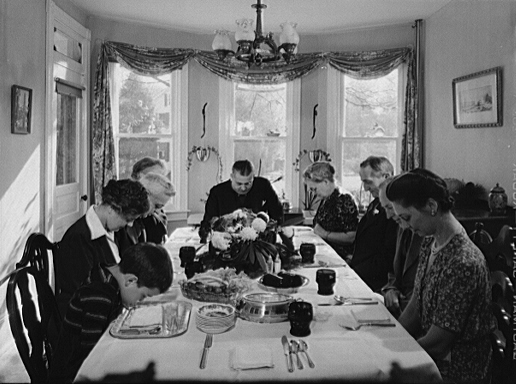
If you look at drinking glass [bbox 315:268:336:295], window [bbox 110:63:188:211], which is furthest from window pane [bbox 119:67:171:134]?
drinking glass [bbox 315:268:336:295]

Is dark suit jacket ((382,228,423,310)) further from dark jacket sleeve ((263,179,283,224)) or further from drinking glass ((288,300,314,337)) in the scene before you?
dark jacket sleeve ((263,179,283,224))

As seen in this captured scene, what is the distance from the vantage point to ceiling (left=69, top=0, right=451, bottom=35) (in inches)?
186

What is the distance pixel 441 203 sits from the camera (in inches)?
72.0

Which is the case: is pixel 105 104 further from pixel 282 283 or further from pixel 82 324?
pixel 82 324

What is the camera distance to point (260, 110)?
5789 millimetres

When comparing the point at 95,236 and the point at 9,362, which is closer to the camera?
the point at 95,236

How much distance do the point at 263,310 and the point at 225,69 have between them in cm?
412

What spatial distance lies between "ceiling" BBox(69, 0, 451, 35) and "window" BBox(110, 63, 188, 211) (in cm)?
55

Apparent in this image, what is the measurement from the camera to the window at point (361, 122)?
5.67 m

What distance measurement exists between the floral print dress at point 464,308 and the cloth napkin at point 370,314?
0.16 m

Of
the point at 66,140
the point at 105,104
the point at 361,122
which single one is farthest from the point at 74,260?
the point at 361,122

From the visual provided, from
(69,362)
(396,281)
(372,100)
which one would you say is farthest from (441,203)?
(372,100)

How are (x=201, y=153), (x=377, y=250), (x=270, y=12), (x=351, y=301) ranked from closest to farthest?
(x=351, y=301)
(x=377, y=250)
(x=270, y=12)
(x=201, y=153)

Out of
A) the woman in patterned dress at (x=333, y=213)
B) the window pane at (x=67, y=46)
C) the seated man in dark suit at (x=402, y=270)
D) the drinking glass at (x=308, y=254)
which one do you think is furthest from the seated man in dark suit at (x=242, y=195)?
the window pane at (x=67, y=46)
